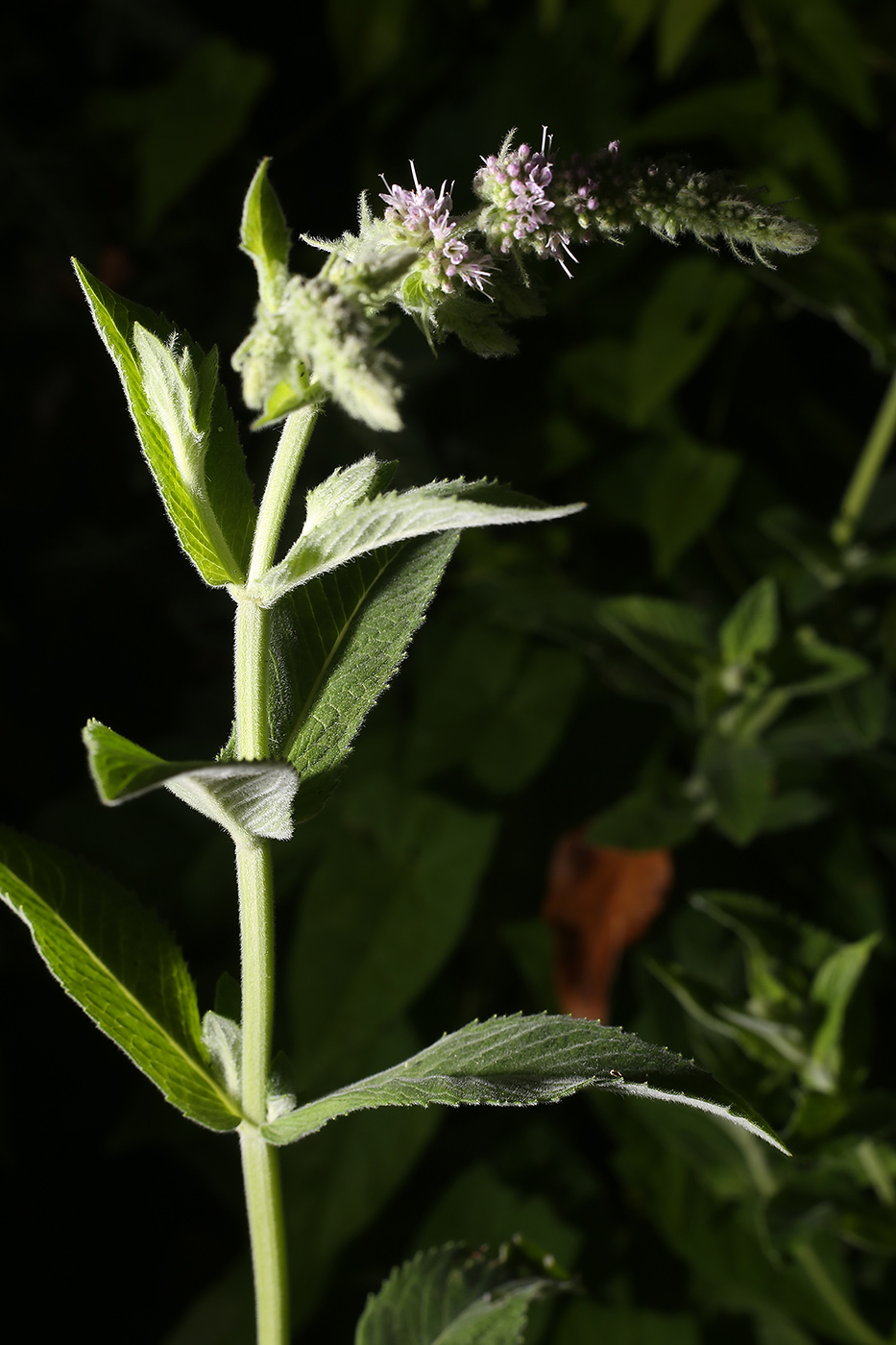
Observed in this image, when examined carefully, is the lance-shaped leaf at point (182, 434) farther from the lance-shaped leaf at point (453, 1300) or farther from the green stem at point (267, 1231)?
the lance-shaped leaf at point (453, 1300)

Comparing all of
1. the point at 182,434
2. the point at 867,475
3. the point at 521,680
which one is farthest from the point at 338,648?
the point at 867,475

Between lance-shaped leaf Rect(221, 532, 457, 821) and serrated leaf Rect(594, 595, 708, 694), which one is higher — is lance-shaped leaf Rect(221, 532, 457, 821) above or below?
above

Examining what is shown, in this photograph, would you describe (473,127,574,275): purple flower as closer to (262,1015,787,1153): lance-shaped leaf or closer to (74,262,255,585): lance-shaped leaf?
(74,262,255,585): lance-shaped leaf

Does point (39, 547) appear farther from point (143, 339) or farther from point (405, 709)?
point (143, 339)

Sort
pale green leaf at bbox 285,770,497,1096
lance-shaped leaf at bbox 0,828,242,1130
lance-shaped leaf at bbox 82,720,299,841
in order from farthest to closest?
pale green leaf at bbox 285,770,497,1096
lance-shaped leaf at bbox 0,828,242,1130
lance-shaped leaf at bbox 82,720,299,841

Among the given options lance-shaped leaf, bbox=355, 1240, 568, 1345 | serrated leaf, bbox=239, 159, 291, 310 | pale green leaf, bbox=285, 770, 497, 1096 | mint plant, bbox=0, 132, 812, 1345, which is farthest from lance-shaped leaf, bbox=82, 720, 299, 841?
pale green leaf, bbox=285, 770, 497, 1096

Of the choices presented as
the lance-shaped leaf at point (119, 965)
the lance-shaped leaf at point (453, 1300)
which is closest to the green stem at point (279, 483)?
the lance-shaped leaf at point (119, 965)

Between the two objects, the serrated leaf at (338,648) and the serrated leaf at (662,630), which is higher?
the serrated leaf at (338,648)
